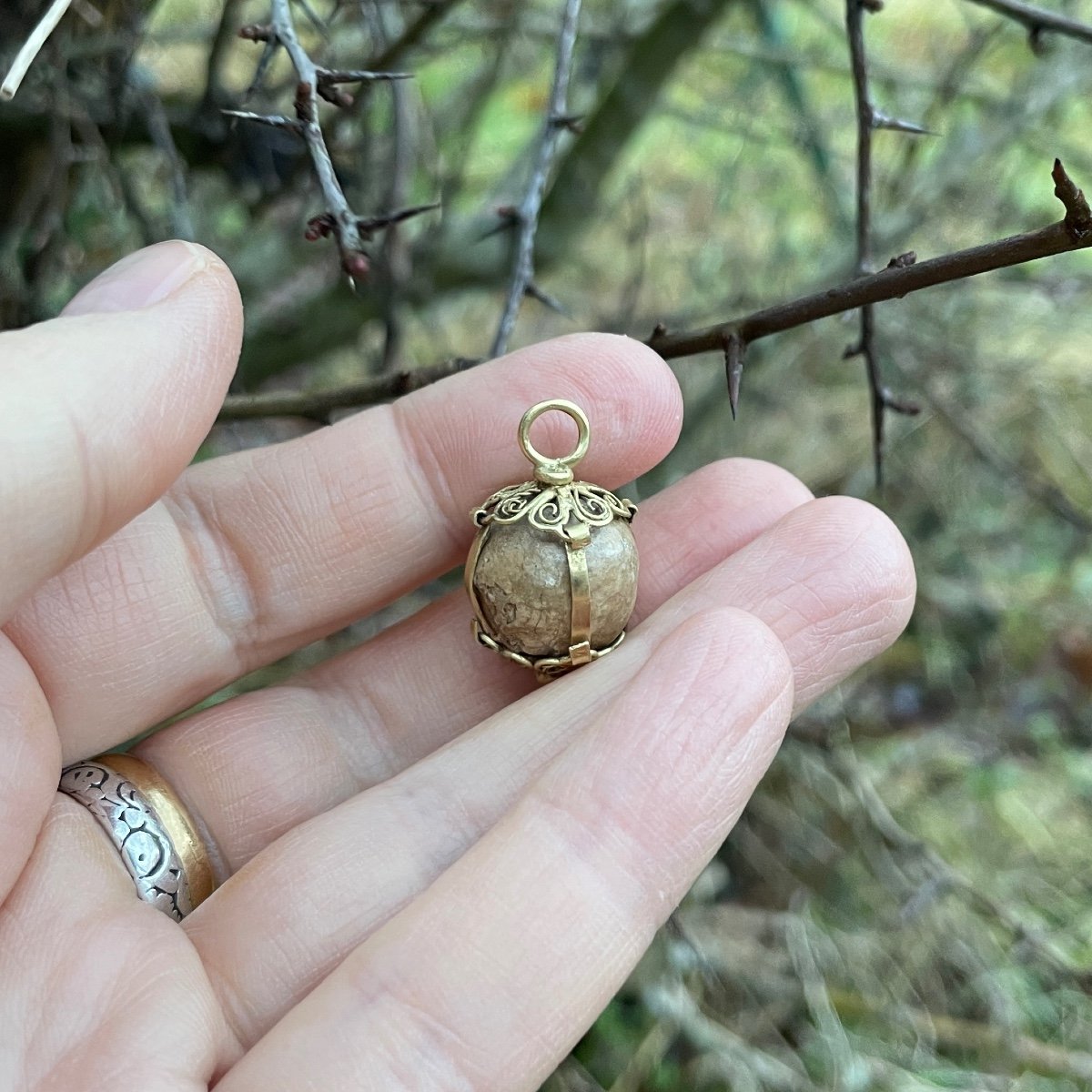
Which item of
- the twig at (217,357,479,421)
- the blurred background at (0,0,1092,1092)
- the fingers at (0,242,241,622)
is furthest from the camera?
the blurred background at (0,0,1092,1092)

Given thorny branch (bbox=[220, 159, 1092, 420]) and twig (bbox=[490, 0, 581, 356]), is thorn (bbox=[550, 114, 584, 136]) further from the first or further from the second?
thorny branch (bbox=[220, 159, 1092, 420])

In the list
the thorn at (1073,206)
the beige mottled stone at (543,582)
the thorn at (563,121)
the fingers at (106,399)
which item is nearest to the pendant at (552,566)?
the beige mottled stone at (543,582)

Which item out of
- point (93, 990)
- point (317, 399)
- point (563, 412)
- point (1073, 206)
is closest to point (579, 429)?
point (563, 412)

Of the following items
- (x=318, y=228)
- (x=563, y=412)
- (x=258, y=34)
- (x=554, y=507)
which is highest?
(x=258, y=34)

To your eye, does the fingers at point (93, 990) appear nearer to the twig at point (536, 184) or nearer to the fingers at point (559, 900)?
the fingers at point (559, 900)

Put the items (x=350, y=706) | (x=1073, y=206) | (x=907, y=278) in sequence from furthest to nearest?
(x=350, y=706), (x=907, y=278), (x=1073, y=206)

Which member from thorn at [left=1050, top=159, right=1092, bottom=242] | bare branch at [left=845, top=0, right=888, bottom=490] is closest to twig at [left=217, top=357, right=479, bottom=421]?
bare branch at [left=845, top=0, right=888, bottom=490]

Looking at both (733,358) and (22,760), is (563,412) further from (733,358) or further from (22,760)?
(22,760)
